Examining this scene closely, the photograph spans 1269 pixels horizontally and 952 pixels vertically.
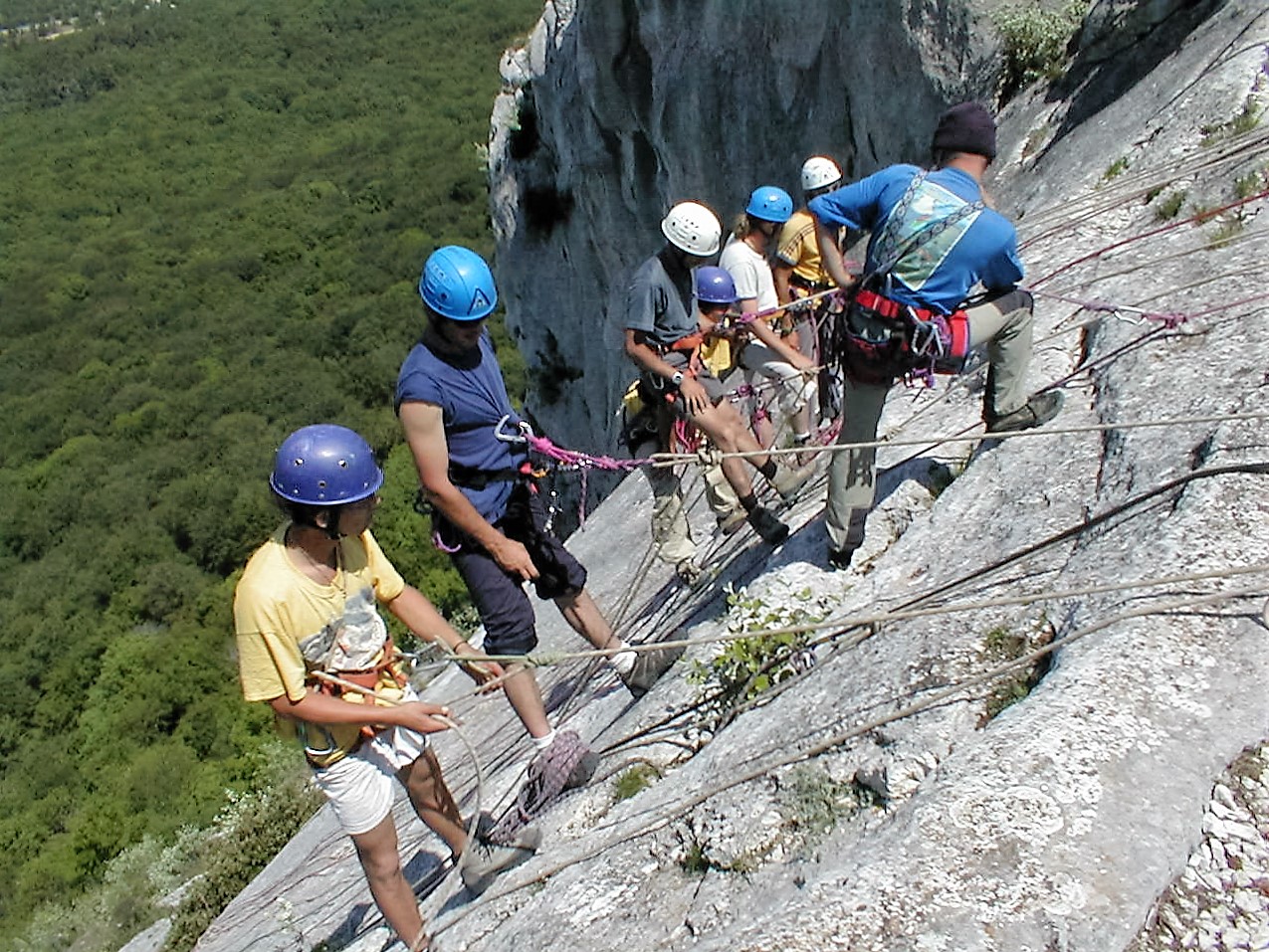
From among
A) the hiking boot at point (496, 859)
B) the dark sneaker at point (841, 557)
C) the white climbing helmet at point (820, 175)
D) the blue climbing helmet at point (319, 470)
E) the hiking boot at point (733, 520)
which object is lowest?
the hiking boot at point (496, 859)

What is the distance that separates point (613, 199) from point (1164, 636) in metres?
21.6

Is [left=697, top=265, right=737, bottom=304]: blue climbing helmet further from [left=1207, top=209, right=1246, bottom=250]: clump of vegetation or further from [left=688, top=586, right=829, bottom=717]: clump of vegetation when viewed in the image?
[left=1207, top=209, right=1246, bottom=250]: clump of vegetation

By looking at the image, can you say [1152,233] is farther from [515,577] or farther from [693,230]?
[515,577]

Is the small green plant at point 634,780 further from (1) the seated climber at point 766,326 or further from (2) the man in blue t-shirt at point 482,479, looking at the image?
(1) the seated climber at point 766,326

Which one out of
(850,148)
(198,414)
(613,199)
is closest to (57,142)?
(198,414)

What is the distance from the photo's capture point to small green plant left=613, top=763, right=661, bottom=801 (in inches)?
160

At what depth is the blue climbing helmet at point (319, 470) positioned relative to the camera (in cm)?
333

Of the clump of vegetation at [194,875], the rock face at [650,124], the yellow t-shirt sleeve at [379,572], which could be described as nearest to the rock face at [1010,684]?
the yellow t-shirt sleeve at [379,572]

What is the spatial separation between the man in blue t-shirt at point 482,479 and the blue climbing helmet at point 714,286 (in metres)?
1.86

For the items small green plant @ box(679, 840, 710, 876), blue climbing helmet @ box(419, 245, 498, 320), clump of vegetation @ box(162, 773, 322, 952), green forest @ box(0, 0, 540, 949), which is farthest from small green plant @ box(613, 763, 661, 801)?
Answer: green forest @ box(0, 0, 540, 949)

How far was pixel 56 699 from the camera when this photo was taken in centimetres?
4328

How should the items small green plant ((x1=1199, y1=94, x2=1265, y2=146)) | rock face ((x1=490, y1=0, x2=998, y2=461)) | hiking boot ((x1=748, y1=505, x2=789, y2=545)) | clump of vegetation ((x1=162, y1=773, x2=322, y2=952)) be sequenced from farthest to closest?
rock face ((x1=490, y1=0, x2=998, y2=461)) → clump of vegetation ((x1=162, y1=773, x2=322, y2=952)) → small green plant ((x1=1199, y1=94, x2=1265, y2=146)) → hiking boot ((x1=748, y1=505, x2=789, y2=545))

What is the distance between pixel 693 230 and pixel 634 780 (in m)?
2.67

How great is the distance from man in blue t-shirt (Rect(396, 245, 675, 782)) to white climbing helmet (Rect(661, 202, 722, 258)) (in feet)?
4.06
